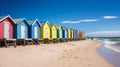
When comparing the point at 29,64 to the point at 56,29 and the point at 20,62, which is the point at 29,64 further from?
the point at 56,29

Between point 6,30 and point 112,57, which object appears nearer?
point 112,57

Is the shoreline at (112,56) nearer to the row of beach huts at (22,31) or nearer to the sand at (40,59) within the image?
the sand at (40,59)

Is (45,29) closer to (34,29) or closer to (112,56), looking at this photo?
(34,29)

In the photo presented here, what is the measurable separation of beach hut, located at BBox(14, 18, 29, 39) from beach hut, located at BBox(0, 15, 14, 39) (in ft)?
2.73

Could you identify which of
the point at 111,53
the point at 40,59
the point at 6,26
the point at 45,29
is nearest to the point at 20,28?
the point at 6,26

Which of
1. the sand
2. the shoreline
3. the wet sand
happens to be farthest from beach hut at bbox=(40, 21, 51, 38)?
the sand

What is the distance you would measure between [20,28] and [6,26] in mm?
2998

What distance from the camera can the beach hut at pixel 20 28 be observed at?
25.2 meters

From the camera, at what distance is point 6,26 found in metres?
23.4

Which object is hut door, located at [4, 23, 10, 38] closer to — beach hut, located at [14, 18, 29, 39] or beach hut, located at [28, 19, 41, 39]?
beach hut, located at [14, 18, 29, 39]

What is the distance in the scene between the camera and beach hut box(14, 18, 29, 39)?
2522 cm

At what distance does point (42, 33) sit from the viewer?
3353 cm

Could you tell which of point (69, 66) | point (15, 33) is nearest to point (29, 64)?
point (69, 66)

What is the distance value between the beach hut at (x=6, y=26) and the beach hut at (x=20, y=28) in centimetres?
83
